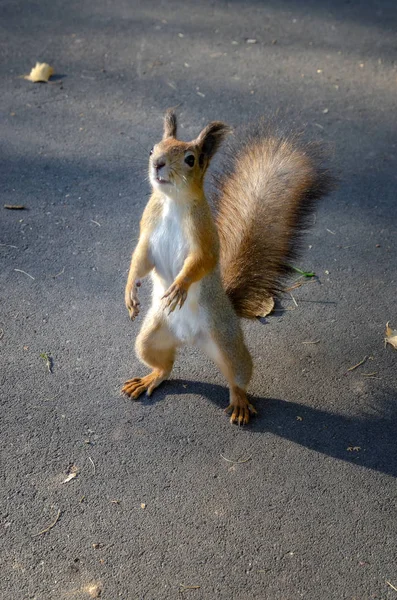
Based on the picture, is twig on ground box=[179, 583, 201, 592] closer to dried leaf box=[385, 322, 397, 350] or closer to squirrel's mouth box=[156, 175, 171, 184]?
squirrel's mouth box=[156, 175, 171, 184]

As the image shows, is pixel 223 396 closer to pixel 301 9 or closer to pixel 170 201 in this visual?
pixel 170 201

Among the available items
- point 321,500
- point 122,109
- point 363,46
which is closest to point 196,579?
point 321,500

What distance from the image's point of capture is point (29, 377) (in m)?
3.13

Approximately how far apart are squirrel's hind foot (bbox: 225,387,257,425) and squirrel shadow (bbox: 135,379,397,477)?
0.03 meters

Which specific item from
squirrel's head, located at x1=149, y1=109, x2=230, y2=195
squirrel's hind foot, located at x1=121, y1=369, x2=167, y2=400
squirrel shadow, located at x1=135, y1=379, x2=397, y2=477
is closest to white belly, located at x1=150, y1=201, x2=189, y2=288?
squirrel's head, located at x1=149, y1=109, x2=230, y2=195

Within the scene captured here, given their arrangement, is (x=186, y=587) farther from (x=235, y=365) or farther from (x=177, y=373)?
(x=177, y=373)

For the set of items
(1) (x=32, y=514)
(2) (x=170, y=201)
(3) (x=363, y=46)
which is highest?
(2) (x=170, y=201)

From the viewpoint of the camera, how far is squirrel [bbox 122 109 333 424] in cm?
267

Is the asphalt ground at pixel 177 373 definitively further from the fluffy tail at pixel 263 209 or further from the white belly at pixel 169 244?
the white belly at pixel 169 244

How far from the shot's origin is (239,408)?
9.84 feet

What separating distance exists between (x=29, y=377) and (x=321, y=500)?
4.35 feet

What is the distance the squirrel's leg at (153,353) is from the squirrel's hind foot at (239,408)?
309mm

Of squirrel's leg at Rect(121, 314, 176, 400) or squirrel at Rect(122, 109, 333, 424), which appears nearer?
squirrel at Rect(122, 109, 333, 424)

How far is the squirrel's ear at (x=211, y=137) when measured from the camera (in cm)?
262
